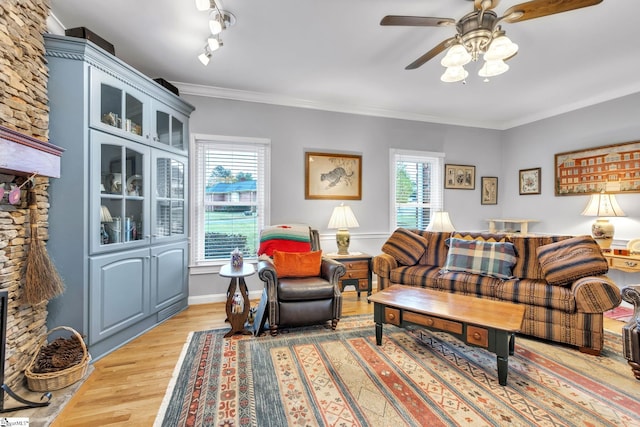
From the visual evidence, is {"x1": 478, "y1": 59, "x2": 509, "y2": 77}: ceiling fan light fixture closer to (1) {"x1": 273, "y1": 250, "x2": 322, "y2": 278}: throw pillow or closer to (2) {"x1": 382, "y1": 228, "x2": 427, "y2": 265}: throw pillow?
(2) {"x1": 382, "y1": 228, "x2": 427, "y2": 265}: throw pillow

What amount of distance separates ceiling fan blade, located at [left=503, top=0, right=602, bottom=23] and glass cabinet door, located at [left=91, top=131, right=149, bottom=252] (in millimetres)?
2954

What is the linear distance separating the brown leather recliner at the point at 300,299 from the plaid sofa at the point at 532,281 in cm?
85

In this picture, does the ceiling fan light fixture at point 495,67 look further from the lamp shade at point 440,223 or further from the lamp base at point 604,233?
the lamp base at point 604,233

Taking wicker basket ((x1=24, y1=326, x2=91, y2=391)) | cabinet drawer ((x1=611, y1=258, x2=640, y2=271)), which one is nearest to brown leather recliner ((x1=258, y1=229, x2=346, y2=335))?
wicker basket ((x1=24, y1=326, x2=91, y2=391))

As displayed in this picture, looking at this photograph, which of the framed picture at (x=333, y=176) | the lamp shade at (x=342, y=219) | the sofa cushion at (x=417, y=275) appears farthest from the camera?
the framed picture at (x=333, y=176)

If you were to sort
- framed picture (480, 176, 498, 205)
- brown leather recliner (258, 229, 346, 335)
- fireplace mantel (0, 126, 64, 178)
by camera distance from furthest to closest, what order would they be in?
framed picture (480, 176, 498, 205), brown leather recliner (258, 229, 346, 335), fireplace mantel (0, 126, 64, 178)

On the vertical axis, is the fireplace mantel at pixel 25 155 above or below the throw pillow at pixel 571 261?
above

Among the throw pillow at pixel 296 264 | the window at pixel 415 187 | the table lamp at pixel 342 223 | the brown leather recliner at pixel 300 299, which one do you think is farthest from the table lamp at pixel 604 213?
the throw pillow at pixel 296 264

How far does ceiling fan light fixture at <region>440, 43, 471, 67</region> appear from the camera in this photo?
→ 6.41ft

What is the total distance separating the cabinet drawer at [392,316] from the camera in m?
2.30

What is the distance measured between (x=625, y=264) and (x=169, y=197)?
486cm

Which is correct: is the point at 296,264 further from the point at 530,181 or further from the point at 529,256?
the point at 530,181

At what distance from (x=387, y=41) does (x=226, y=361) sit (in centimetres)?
293

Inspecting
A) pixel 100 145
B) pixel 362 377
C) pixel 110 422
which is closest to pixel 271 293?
pixel 362 377
